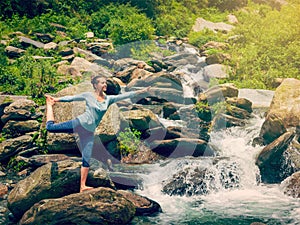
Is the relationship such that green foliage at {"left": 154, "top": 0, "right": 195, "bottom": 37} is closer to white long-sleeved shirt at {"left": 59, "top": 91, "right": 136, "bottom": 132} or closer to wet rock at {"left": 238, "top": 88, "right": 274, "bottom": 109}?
wet rock at {"left": 238, "top": 88, "right": 274, "bottom": 109}

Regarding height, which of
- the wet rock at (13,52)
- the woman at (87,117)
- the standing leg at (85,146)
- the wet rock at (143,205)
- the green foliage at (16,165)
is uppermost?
the woman at (87,117)

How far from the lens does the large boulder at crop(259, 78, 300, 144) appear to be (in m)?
12.7

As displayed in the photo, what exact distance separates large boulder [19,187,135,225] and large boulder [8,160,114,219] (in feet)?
1.16

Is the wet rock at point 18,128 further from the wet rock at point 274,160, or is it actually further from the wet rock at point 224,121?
the wet rock at point 274,160

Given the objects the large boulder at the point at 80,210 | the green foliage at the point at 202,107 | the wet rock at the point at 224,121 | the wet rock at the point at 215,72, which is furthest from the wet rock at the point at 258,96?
the large boulder at the point at 80,210

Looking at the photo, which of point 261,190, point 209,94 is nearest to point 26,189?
point 261,190

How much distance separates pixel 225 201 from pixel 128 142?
353 cm

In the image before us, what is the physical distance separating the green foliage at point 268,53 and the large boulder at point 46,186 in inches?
535

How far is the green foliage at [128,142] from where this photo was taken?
12.0 metres

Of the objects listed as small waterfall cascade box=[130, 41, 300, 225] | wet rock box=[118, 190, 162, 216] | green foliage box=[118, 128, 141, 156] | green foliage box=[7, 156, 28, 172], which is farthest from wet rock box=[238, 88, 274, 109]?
green foliage box=[7, 156, 28, 172]

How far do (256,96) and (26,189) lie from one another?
12.7 metres

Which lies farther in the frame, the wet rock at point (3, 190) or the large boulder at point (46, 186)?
the wet rock at point (3, 190)

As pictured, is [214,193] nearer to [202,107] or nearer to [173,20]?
[202,107]

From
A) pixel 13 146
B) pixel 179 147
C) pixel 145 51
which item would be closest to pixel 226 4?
pixel 145 51
